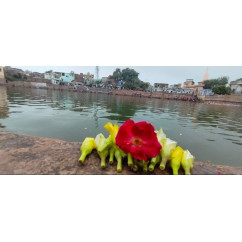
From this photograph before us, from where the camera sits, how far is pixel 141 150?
49.4 inches

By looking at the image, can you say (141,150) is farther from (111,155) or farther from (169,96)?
(169,96)

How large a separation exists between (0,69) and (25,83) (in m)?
5.94

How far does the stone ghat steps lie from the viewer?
145cm

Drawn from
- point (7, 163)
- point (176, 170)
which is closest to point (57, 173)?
point (7, 163)

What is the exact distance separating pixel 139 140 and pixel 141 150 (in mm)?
147

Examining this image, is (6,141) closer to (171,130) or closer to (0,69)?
(171,130)

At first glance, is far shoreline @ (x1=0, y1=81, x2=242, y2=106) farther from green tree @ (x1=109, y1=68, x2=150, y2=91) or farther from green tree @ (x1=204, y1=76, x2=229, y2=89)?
green tree @ (x1=204, y1=76, x2=229, y2=89)

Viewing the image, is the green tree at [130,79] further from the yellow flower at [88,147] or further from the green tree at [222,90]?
the yellow flower at [88,147]

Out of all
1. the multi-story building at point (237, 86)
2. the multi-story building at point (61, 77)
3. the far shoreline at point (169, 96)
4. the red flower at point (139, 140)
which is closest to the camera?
the red flower at point (139, 140)

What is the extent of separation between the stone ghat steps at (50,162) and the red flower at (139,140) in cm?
29

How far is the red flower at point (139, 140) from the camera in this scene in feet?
4.18

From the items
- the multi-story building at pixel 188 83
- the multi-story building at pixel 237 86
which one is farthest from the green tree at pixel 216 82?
the multi-story building at pixel 188 83

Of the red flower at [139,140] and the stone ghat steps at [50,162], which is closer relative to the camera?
the red flower at [139,140]

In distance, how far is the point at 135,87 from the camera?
4569cm
